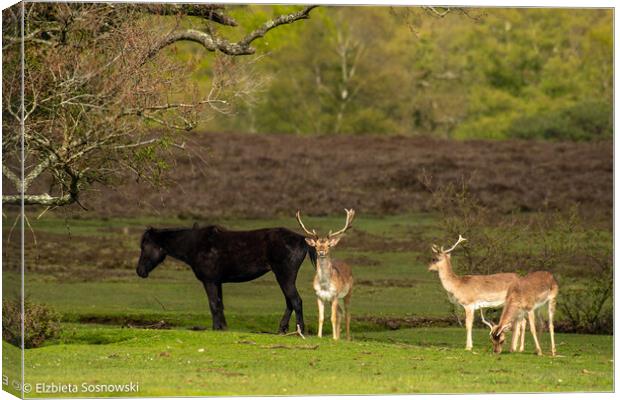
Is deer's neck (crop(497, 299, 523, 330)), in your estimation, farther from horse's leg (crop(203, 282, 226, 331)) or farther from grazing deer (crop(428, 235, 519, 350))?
horse's leg (crop(203, 282, 226, 331))

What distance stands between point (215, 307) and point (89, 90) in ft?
13.8

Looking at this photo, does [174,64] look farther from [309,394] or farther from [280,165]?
[280,165]

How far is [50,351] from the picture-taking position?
19.8 metres

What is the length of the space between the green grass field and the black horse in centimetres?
81

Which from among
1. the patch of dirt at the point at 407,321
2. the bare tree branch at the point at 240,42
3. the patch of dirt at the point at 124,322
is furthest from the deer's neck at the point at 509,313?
the patch of dirt at the point at 124,322

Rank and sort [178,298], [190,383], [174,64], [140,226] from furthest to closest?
[140,226], [178,298], [174,64], [190,383]

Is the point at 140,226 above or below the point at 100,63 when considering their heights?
below

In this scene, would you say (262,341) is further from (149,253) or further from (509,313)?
(149,253)

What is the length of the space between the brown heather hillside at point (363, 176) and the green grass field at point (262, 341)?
593 cm

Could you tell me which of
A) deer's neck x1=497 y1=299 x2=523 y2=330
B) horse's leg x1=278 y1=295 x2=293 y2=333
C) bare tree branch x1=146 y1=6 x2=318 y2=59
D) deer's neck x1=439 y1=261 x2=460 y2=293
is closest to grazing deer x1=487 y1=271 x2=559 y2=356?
deer's neck x1=497 y1=299 x2=523 y2=330

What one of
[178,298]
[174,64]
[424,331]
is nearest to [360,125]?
[178,298]

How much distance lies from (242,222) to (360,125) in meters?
11.5

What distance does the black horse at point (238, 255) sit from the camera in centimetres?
2320

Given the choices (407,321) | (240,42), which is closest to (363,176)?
(407,321)
